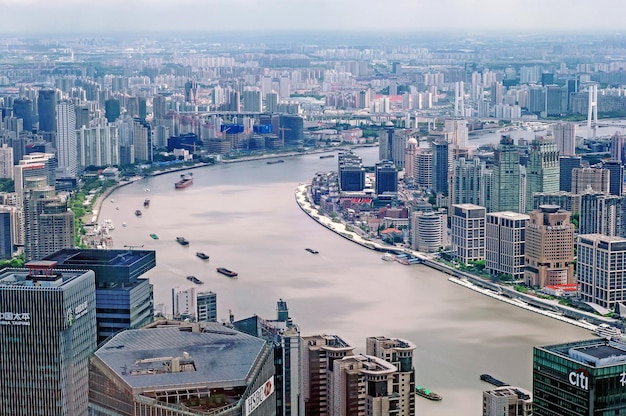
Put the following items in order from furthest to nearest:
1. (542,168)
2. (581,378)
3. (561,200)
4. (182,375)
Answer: (542,168), (561,200), (581,378), (182,375)

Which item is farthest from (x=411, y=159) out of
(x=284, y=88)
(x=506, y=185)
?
(x=284, y=88)

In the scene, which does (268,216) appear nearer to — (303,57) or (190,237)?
(190,237)

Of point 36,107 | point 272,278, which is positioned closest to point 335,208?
point 272,278

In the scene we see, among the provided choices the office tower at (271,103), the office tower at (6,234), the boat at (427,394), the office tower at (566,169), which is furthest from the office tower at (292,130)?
the boat at (427,394)

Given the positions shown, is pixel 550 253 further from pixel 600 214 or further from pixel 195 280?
pixel 195 280

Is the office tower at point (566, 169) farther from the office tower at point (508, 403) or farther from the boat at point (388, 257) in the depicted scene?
the office tower at point (508, 403)

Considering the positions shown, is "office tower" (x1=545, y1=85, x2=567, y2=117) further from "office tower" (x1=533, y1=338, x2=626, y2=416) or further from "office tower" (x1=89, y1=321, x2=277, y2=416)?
"office tower" (x1=89, y1=321, x2=277, y2=416)
